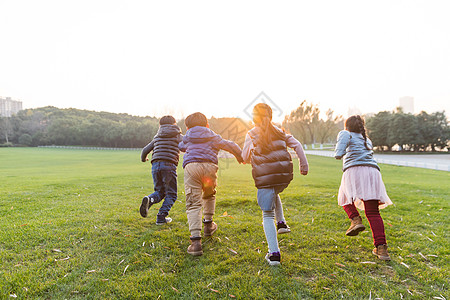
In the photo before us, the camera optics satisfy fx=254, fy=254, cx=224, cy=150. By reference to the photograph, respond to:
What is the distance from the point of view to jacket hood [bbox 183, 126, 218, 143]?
13.5ft

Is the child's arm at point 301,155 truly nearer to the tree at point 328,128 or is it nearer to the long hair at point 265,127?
the long hair at point 265,127

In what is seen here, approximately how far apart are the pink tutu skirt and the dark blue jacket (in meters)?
1.70

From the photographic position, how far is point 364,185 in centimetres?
374

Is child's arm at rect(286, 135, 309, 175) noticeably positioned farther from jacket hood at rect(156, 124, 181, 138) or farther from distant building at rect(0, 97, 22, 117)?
distant building at rect(0, 97, 22, 117)

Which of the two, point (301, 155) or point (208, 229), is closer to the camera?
point (301, 155)

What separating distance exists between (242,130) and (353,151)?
116ft

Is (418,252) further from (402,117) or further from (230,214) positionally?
(402,117)

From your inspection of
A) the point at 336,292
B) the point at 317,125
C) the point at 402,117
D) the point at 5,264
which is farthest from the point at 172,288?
the point at 317,125

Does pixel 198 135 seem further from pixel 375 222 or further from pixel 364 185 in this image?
pixel 375 222

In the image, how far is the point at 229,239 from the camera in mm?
4328

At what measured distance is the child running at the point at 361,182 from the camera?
363 centimetres

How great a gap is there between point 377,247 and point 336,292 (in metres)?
1.26

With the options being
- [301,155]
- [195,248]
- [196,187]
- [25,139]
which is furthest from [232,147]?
[25,139]

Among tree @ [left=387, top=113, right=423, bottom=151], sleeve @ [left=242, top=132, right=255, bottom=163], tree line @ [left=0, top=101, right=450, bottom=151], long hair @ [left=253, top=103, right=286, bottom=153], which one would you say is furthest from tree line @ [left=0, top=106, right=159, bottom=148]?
long hair @ [left=253, top=103, right=286, bottom=153]
